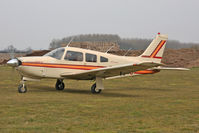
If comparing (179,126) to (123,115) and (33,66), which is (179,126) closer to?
(123,115)

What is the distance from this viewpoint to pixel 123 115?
342 inches

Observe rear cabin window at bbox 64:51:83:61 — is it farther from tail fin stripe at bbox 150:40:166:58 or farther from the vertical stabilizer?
tail fin stripe at bbox 150:40:166:58

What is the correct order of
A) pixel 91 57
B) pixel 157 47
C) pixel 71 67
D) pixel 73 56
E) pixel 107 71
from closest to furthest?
pixel 107 71, pixel 71 67, pixel 73 56, pixel 91 57, pixel 157 47

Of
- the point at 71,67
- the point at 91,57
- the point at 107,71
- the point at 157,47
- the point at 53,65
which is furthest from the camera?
the point at 157,47

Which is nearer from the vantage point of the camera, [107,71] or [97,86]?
[107,71]

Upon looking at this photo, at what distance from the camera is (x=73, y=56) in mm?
15688

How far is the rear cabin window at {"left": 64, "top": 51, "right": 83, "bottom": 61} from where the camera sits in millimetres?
15578

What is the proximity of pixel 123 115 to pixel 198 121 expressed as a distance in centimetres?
189

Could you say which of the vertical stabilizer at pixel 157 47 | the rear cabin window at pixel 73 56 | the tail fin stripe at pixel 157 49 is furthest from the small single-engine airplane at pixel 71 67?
the tail fin stripe at pixel 157 49

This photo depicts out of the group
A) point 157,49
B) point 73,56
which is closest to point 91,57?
point 73,56

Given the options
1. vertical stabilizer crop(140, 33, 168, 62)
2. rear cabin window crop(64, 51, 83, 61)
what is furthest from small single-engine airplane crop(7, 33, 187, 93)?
vertical stabilizer crop(140, 33, 168, 62)

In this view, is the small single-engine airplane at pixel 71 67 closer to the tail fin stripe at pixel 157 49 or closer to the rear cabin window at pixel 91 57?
the rear cabin window at pixel 91 57

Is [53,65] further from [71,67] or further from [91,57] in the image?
[91,57]

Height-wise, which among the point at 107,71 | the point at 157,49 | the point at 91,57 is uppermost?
the point at 157,49
